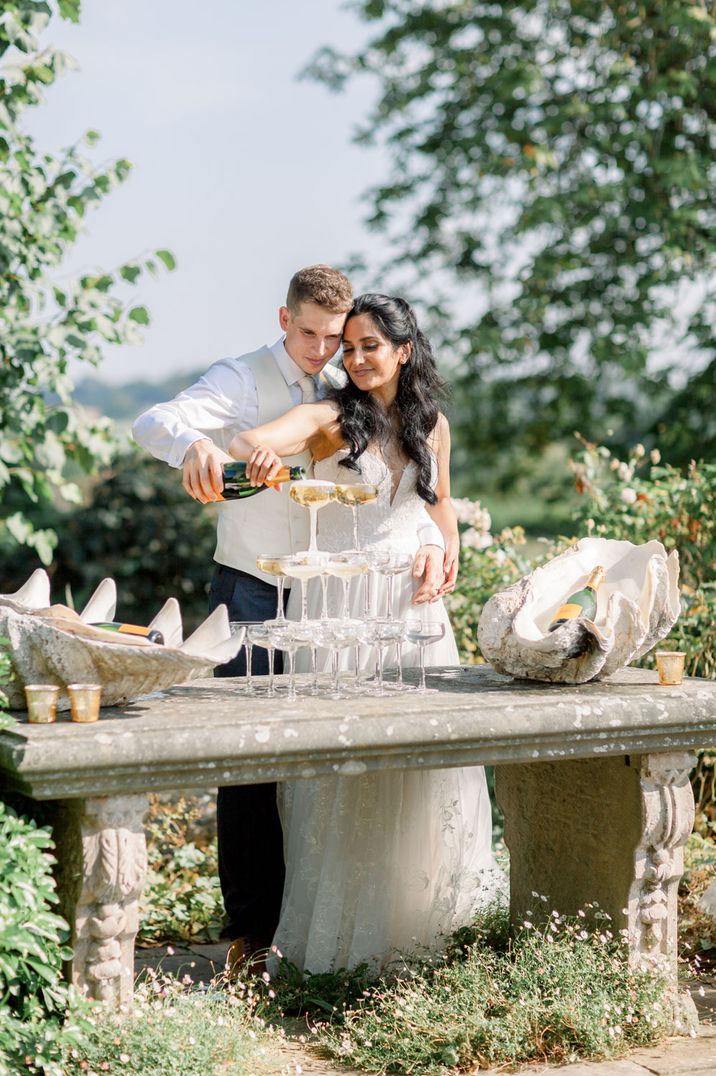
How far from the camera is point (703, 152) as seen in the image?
8867mm

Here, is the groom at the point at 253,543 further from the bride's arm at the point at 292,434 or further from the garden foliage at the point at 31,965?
the garden foliage at the point at 31,965

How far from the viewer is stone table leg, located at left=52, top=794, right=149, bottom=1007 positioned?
2.64 m

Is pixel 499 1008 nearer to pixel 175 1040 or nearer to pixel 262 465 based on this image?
pixel 175 1040

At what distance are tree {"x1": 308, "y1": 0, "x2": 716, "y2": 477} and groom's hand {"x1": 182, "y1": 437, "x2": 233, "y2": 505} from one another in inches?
226

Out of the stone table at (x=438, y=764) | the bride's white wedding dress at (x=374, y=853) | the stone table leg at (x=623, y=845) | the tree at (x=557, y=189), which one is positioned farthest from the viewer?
the tree at (x=557, y=189)

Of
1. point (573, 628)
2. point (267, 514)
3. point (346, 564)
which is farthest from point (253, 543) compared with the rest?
point (573, 628)

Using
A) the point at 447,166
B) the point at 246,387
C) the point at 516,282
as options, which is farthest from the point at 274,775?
the point at 447,166

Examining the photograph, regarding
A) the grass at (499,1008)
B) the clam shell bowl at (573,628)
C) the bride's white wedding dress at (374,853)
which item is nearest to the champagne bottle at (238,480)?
the bride's white wedding dress at (374,853)

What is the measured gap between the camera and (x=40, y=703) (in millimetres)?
2650

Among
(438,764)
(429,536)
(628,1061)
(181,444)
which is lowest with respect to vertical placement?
(628,1061)

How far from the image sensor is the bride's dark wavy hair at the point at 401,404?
12.0 feet

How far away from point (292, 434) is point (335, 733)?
1.09 metres

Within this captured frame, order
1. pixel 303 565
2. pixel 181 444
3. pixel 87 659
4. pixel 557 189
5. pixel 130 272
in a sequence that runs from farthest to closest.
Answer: pixel 557 189 < pixel 130 272 < pixel 181 444 < pixel 303 565 < pixel 87 659

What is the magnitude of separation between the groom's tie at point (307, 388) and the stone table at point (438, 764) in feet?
3.06
